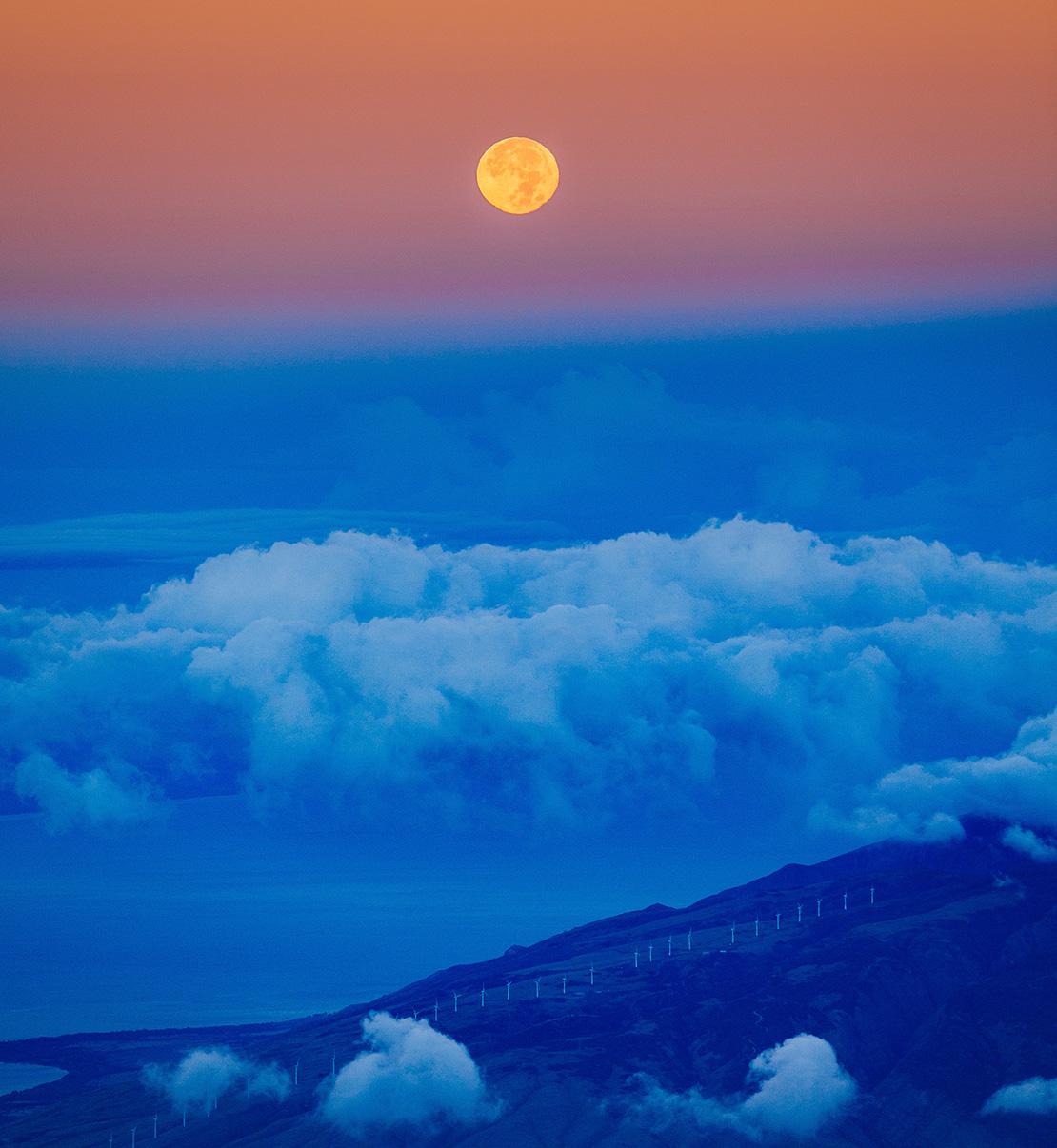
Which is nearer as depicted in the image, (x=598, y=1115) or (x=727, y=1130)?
(x=727, y=1130)

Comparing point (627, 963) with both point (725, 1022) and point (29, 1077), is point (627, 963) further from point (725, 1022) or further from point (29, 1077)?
point (29, 1077)

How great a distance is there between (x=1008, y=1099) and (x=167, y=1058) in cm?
3376

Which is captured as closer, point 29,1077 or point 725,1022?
point 29,1077

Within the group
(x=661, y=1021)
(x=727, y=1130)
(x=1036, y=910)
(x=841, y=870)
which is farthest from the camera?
(x=841, y=870)

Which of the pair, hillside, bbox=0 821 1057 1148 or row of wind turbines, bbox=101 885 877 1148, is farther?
row of wind turbines, bbox=101 885 877 1148

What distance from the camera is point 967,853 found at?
7012 cm

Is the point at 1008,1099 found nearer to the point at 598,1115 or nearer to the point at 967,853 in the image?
the point at 967,853

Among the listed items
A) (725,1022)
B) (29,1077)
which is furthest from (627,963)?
(29,1077)

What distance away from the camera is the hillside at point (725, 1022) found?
5238 cm

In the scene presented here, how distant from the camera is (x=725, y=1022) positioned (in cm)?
6247

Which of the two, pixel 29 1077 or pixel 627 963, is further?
pixel 627 963

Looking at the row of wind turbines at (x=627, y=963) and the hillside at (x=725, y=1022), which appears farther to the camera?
the row of wind turbines at (x=627, y=963)

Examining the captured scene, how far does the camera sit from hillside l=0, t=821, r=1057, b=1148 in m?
52.4

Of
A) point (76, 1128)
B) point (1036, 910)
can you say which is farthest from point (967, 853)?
point (76, 1128)
